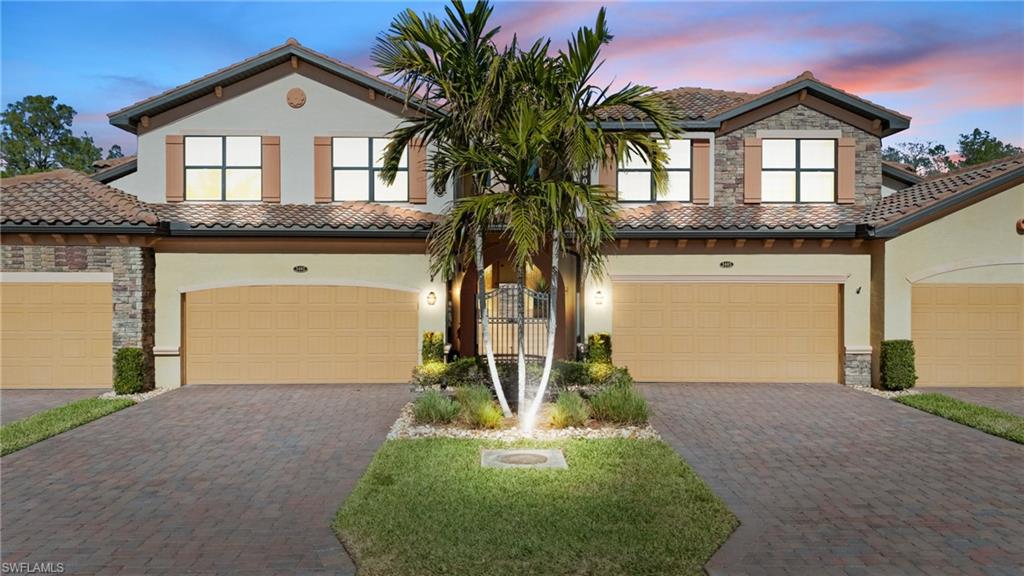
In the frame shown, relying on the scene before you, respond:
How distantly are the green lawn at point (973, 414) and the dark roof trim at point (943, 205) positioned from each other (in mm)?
3540

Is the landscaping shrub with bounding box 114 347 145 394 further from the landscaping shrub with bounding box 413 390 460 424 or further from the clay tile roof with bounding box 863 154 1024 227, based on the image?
the clay tile roof with bounding box 863 154 1024 227

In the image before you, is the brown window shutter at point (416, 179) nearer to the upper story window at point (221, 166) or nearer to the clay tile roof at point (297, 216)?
the clay tile roof at point (297, 216)

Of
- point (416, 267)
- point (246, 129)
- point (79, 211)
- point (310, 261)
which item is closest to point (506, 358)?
point (416, 267)

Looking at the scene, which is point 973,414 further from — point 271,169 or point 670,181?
point 271,169

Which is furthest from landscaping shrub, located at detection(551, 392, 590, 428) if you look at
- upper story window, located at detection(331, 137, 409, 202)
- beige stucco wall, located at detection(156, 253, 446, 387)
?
upper story window, located at detection(331, 137, 409, 202)

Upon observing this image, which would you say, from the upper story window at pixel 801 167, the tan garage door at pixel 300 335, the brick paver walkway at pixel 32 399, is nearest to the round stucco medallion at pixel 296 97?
the tan garage door at pixel 300 335

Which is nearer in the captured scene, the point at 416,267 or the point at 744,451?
the point at 744,451

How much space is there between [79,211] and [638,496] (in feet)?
43.1

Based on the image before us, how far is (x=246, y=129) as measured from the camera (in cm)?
1574

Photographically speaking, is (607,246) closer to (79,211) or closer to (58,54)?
(79,211)

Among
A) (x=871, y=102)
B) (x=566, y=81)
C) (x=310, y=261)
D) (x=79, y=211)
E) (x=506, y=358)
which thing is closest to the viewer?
(x=566, y=81)

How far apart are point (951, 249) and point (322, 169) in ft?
48.2

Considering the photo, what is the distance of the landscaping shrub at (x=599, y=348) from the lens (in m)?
14.8

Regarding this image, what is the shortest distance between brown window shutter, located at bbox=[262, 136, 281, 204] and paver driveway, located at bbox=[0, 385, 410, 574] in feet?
18.4
